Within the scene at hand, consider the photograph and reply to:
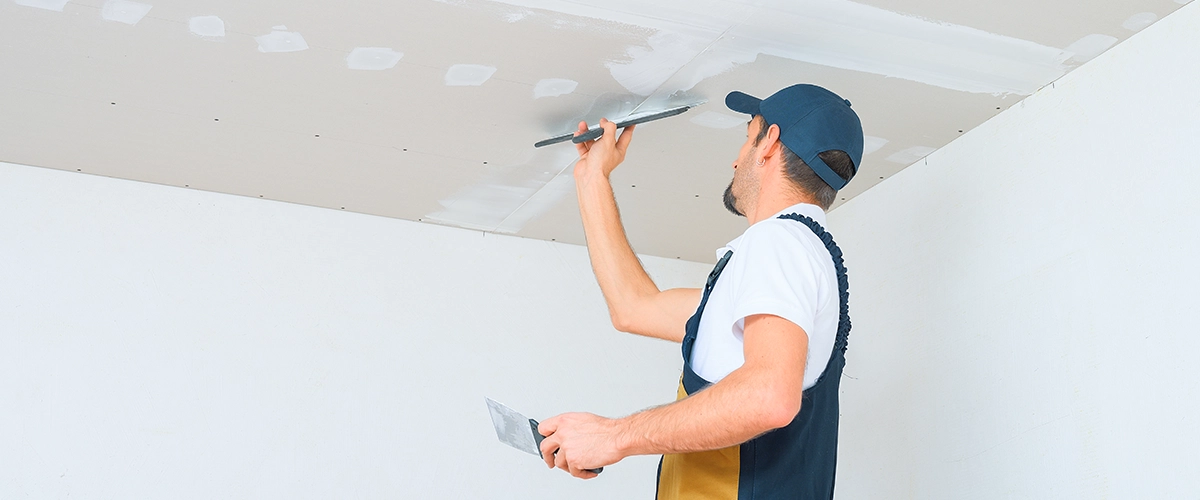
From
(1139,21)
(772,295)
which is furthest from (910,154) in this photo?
(772,295)

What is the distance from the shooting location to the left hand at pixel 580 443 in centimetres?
153

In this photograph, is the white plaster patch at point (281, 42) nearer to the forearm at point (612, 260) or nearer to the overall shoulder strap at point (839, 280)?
the forearm at point (612, 260)

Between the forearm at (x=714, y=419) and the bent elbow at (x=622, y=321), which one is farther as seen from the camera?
the bent elbow at (x=622, y=321)

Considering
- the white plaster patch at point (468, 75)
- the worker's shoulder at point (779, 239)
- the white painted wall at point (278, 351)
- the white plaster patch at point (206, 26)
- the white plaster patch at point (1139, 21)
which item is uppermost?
the white plaster patch at point (1139, 21)

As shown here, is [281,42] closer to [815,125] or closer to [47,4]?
[47,4]

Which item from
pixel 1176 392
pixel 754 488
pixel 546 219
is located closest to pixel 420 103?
pixel 546 219

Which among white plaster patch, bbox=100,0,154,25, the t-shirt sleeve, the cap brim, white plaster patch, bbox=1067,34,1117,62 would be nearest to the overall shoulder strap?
the t-shirt sleeve

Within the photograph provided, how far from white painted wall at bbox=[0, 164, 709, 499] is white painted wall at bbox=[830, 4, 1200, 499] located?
1010mm

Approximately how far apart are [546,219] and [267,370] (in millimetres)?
1002

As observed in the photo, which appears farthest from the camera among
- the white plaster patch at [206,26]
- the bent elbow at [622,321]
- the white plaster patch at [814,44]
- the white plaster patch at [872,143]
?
the white plaster patch at [872,143]

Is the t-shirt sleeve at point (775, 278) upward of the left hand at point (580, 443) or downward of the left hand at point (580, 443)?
upward

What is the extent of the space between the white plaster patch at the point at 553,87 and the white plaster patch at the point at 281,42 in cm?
54

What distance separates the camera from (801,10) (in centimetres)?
188

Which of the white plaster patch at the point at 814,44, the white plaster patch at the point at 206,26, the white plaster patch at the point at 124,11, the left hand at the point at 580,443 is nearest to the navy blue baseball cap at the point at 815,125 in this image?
the white plaster patch at the point at 814,44
